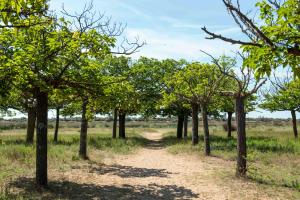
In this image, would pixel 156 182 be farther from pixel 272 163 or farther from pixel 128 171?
pixel 272 163

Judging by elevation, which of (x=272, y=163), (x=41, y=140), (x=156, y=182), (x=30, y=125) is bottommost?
(x=156, y=182)

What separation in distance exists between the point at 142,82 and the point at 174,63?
486 cm

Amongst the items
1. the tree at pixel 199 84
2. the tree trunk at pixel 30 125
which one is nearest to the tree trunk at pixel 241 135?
the tree at pixel 199 84

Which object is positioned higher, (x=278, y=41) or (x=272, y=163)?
(x=278, y=41)

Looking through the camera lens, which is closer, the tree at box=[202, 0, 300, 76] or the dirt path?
the tree at box=[202, 0, 300, 76]

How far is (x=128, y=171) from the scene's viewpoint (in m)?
16.1

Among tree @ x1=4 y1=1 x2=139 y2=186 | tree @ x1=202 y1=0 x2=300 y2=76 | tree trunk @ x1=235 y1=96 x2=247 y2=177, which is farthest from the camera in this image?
tree trunk @ x1=235 y1=96 x2=247 y2=177

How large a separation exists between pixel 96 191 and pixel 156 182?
2690 millimetres

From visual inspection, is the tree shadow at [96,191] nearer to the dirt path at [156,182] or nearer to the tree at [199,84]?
the dirt path at [156,182]

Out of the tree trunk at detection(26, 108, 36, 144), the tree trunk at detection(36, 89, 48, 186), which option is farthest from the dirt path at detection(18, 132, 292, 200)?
the tree trunk at detection(26, 108, 36, 144)

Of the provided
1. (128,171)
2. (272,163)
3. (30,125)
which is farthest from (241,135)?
(30,125)

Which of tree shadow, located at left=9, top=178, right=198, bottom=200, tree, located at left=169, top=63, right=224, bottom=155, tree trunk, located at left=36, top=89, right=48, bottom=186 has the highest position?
tree, located at left=169, top=63, right=224, bottom=155

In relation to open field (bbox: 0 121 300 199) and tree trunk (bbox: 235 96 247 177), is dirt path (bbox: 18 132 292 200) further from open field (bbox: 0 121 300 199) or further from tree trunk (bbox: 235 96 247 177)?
tree trunk (bbox: 235 96 247 177)

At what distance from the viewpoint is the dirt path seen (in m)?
11.3
